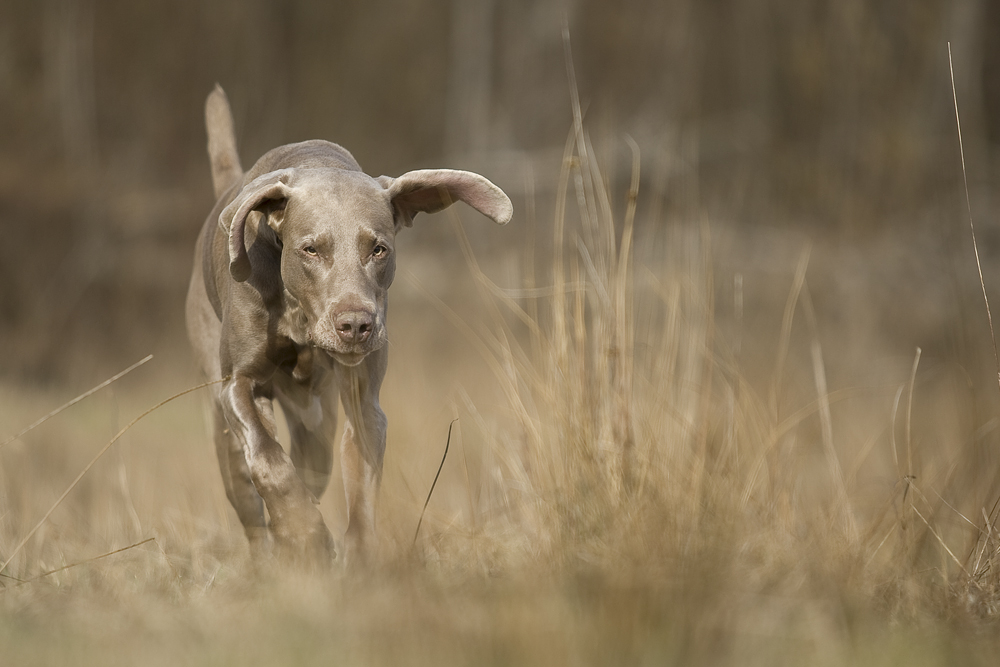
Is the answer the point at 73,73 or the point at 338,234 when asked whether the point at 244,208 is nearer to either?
the point at 338,234

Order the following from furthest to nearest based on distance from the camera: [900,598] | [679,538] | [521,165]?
1. [521,165]
2. [900,598]
3. [679,538]

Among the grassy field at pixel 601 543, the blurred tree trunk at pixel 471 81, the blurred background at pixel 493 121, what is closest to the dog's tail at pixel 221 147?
the grassy field at pixel 601 543

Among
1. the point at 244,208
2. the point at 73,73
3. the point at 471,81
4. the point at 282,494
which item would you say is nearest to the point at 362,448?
the point at 282,494

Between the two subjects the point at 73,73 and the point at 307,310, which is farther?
the point at 73,73

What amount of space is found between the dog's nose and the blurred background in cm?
618

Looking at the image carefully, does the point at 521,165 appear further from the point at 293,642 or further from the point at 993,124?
the point at 293,642

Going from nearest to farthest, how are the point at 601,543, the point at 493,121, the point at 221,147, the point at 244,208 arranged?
1. the point at 601,543
2. the point at 244,208
3. the point at 221,147
4. the point at 493,121

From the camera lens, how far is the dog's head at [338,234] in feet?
8.77

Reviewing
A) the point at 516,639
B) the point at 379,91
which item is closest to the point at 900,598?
the point at 516,639

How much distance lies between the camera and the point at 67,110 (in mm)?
11727

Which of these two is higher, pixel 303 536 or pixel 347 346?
pixel 347 346

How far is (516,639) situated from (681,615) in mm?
313

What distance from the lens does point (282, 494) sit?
2.87m

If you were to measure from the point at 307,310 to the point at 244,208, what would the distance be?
318 mm
